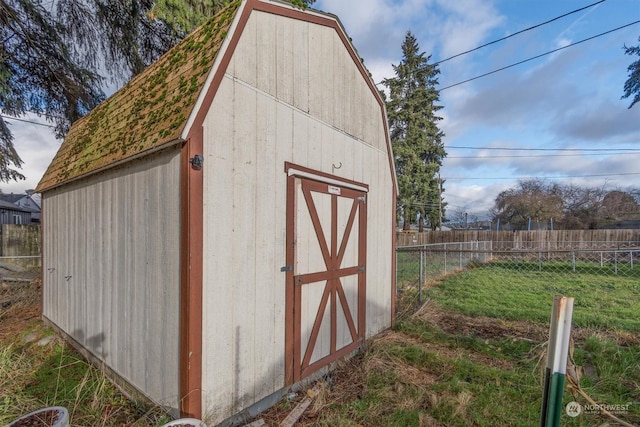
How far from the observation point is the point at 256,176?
294 cm

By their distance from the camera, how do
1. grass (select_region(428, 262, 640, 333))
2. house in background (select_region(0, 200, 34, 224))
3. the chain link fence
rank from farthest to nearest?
house in background (select_region(0, 200, 34, 224)) → the chain link fence → grass (select_region(428, 262, 640, 333))

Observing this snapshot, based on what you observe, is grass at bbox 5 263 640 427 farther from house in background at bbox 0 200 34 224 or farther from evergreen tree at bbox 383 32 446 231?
house in background at bbox 0 200 34 224

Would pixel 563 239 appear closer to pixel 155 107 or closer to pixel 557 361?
pixel 557 361

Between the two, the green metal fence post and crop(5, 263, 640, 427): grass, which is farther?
crop(5, 263, 640, 427): grass

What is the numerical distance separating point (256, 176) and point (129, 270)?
1570 millimetres

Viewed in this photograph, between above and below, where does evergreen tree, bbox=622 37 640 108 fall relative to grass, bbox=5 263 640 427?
above

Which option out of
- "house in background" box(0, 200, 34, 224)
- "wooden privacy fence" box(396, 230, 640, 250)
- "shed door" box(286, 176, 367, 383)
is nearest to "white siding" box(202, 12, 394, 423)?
"shed door" box(286, 176, 367, 383)

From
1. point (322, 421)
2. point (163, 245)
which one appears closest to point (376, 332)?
point (322, 421)

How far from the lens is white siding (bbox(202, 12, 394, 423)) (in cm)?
257

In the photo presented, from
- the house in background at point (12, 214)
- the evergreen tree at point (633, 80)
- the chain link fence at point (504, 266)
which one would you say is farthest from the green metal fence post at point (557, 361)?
the house in background at point (12, 214)

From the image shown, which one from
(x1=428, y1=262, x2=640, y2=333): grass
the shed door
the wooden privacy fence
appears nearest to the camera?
the shed door

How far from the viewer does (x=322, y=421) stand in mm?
2807

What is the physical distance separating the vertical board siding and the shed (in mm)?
21

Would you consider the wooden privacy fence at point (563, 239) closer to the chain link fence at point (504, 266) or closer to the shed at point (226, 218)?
the chain link fence at point (504, 266)
